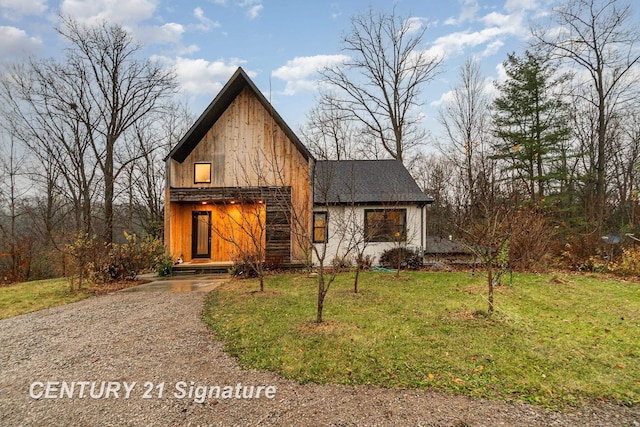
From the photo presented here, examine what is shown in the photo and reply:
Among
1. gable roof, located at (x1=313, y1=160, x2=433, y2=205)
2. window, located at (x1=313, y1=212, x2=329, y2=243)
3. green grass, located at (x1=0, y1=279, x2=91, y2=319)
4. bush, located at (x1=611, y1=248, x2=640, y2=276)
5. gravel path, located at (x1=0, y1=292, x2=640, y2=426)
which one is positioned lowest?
green grass, located at (x1=0, y1=279, x2=91, y2=319)

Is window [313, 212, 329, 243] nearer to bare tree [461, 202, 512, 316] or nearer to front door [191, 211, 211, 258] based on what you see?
front door [191, 211, 211, 258]

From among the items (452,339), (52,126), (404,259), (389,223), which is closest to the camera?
(452,339)

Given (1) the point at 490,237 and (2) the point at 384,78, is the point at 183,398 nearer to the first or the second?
(1) the point at 490,237

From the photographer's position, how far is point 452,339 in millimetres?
4695

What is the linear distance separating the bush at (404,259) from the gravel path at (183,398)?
28.5 feet

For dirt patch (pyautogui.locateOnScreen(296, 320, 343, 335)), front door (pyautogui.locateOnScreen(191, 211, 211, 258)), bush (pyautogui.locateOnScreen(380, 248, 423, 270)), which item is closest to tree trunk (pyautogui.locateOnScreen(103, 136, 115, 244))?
front door (pyautogui.locateOnScreen(191, 211, 211, 258))

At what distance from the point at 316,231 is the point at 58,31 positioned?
662 inches

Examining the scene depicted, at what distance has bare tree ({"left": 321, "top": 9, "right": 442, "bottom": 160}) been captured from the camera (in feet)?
69.1

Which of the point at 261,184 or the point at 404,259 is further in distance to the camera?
the point at 404,259

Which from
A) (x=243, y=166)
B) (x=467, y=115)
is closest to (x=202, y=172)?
(x=243, y=166)

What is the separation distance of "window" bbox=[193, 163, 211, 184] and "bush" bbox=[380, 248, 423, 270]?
8160 millimetres

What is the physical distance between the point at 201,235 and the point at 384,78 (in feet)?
56.0

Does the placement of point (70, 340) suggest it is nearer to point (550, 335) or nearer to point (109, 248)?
point (109, 248)

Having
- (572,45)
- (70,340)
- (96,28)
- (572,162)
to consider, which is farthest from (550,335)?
(96,28)
